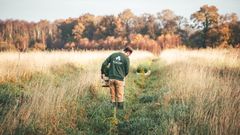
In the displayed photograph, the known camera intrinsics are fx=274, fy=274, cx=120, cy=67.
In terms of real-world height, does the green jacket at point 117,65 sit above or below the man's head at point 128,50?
below

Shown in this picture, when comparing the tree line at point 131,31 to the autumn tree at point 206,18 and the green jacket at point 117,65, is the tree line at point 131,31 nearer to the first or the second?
the autumn tree at point 206,18

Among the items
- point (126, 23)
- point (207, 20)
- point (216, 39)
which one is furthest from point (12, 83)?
point (126, 23)

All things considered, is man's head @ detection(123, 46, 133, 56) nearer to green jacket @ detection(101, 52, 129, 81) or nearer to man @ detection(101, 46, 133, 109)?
man @ detection(101, 46, 133, 109)

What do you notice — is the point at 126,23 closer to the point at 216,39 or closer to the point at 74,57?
the point at 216,39

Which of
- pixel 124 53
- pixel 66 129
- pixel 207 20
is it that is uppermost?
pixel 207 20

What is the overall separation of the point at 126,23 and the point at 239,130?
59.7 metres

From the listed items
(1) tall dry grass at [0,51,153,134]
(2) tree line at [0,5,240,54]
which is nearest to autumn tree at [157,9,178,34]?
(2) tree line at [0,5,240,54]

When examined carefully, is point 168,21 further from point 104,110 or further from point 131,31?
point 104,110

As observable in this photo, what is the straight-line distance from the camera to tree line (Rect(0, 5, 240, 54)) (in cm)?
4375

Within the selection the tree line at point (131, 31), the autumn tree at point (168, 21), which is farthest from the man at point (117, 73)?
the autumn tree at point (168, 21)

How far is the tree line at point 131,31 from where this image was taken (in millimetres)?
43750

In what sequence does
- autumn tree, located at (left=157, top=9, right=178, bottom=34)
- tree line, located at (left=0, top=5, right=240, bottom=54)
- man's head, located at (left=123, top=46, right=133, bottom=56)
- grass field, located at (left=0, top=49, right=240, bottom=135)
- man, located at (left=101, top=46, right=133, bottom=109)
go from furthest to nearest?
autumn tree, located at (left=157, top=9, right=178, bottom=34) < tree line, located at (left=0, top=5, right=240, bottom=54) < man's head, located at (left=123, top=46, right=133, bottom=56) < man, located at (left=101, top=46, right=133, bottom=109) < grass field, located at (left=0, top=49, right=240, bottom=135)

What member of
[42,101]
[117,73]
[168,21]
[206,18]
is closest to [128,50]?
[117,73]

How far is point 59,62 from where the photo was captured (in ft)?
48.8
